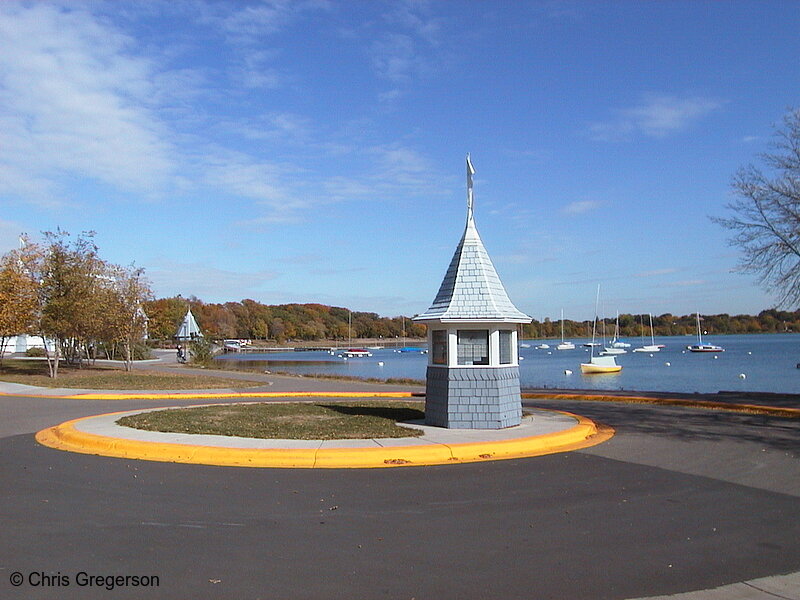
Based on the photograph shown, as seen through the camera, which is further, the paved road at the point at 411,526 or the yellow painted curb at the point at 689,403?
the yellow painted curb at the point at 689,403

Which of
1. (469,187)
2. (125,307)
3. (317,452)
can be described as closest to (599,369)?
(125,307)

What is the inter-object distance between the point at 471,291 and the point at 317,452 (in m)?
5.08

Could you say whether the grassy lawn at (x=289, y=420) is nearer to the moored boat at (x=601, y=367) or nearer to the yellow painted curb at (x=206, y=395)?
the yellow painted curb at (x=206, y=395)

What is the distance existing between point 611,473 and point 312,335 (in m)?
182

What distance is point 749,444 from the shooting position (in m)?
11.8

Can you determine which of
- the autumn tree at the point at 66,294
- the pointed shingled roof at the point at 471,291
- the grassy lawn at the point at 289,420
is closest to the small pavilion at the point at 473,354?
the pointed shingled roof at the point at 471,291

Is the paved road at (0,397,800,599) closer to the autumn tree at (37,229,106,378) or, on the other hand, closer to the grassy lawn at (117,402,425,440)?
the grassy lawn at (117,402,425,440)

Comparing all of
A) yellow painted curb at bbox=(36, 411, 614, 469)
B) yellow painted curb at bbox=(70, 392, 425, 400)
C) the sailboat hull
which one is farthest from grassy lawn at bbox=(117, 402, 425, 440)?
the sailboat hull

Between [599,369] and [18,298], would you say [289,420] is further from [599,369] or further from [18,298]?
[599,369]

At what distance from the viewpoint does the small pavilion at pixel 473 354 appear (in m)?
13.1

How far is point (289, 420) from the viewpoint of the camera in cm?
1402

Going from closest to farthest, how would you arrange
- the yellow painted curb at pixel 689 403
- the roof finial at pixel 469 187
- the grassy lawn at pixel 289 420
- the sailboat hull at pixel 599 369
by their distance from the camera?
the grassy lawn at pixel 289 420
the roof finial at pixel 469 187
the yellow painted curb at pixel 689 403
the sailboat hull at pixel 599 369

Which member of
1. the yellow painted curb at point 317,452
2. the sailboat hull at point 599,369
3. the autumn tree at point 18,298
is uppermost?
the autumn tree at point 18,298

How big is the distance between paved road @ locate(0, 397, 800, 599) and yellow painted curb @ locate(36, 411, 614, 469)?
414 mm
